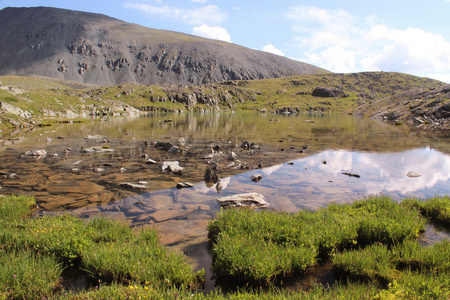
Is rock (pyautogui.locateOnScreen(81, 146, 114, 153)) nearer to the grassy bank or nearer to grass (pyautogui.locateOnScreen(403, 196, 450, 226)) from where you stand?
the grassy bank

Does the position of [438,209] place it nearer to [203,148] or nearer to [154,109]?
[203,148]

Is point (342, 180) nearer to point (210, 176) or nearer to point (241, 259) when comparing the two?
point (210, 176)

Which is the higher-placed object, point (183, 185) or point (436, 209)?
point (436, 209)

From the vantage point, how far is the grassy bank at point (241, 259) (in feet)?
16.0

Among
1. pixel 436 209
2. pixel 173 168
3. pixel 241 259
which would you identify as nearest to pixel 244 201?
pixel 241 259

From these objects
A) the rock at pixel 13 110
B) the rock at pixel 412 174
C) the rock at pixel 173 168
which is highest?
the rock at pixel 13 110

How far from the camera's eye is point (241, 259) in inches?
232

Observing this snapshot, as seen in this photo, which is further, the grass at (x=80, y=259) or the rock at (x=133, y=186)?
the rock at (x=133, y=186)

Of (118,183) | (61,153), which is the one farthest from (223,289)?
(61,153)

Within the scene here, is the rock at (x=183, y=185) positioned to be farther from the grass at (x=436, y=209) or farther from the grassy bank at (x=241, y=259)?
the grass at (x=436, y=209)

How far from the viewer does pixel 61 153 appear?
2227 centimetres

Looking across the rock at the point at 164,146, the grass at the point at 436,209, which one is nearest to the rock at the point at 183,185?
the grass at the point at 436,209

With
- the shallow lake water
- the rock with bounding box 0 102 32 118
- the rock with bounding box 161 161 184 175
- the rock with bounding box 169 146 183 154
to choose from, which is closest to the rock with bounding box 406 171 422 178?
the shallow lake water

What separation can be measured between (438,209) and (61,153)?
26.6 meters
